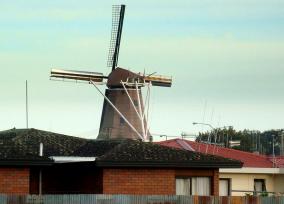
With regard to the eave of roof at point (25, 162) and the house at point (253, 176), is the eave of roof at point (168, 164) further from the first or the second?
the house at point (253, 176)

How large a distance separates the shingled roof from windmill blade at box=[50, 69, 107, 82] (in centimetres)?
2521

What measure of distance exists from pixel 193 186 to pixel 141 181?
2.18m

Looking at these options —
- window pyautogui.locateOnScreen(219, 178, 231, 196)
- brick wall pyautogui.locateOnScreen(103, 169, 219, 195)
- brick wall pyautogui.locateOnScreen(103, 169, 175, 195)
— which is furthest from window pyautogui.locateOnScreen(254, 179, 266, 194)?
brick wall pyautogui.locateOnScreen(103, 169, 175, 195)

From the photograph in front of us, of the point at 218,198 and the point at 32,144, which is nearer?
the point at 218,198

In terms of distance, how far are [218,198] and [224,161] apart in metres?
5.19

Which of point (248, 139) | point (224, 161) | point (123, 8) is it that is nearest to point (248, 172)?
point (224, 161)

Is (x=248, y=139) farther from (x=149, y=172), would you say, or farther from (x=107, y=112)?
(x=149, y=172)

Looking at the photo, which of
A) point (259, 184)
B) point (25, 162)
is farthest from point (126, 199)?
point (259, 184)

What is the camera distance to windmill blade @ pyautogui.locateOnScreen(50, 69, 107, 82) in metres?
58.0

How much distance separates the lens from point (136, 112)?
59.2 meters

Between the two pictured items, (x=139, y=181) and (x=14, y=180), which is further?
(x=139, y=181)

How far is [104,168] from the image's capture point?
2745 cm

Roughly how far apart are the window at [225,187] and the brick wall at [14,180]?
12.8 meters

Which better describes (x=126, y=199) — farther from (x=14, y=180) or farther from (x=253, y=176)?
(x=253, y=176)
